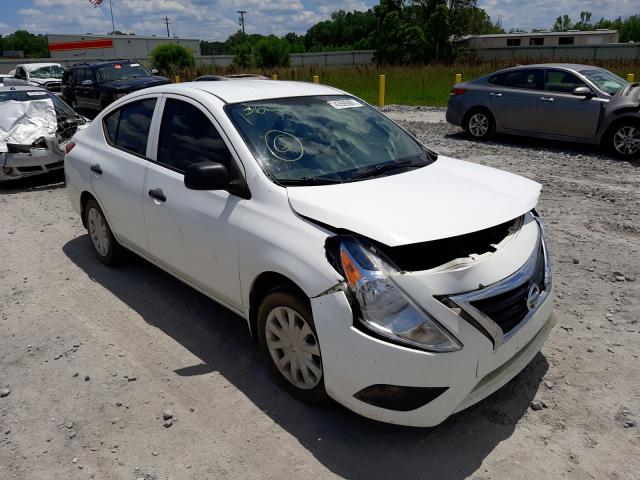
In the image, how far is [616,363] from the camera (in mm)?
3477

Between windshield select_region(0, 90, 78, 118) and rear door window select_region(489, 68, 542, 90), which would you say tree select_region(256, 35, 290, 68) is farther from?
windshield select_region(0, 90, 78, 118)

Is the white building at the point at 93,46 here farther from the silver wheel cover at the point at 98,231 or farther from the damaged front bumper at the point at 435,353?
the damaged front bumper at the point at 435,353

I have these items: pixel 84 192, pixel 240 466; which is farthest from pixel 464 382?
pixel 84 192

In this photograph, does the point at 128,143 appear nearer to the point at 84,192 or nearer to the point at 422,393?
the point at 84,192

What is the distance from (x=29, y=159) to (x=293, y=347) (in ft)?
23.0

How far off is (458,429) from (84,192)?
399 centimetres

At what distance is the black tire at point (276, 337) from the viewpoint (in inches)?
111

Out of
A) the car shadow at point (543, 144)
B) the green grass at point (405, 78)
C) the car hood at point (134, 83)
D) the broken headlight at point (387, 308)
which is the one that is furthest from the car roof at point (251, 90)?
the green grass at point (405, 78)

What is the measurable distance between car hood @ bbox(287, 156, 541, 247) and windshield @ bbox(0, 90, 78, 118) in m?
8.02

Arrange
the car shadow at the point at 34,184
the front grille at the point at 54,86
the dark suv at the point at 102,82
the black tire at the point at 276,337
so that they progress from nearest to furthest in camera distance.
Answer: the black tire at the point at 276,337 < the car shadow at the point at 34,184 < the dark suv at the point at 102,82 < the front grille at the point at 54,86

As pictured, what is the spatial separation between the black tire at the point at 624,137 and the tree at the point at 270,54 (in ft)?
102

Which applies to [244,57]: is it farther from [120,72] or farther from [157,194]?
[157,194]

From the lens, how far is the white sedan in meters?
2.53

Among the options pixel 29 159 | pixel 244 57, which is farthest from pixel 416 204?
pixel 244 57
